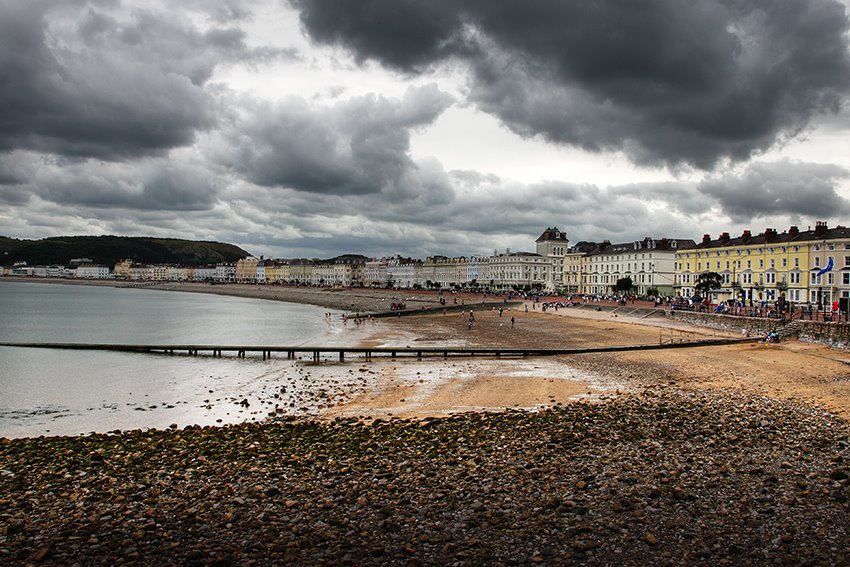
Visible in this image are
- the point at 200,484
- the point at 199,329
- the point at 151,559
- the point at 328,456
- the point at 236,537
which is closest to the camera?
the point at 151,559

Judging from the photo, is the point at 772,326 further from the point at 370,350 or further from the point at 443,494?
the point at 443,494

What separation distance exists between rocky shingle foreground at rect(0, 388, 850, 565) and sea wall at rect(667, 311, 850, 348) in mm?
21149

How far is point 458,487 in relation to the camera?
32.1ft

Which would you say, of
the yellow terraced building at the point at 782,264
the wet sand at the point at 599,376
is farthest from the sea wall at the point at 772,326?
the yellow terraced building at the point at 782,264

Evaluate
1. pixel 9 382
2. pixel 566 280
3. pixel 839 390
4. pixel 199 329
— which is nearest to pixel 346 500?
pixel 839 390

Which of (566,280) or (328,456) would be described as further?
(566,280)

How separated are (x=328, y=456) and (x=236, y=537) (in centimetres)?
379

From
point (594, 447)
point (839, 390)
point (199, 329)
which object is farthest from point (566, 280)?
point (594, 447)

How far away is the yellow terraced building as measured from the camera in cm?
5431

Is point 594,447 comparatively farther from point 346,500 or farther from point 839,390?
point 839,390

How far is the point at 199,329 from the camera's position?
167ft

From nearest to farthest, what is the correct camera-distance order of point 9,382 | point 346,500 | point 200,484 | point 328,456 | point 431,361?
point 346,500
point 200,484
point 328,456
point 9,382
point 431,361

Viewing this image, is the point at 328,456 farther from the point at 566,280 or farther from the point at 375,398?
the point at 566,280

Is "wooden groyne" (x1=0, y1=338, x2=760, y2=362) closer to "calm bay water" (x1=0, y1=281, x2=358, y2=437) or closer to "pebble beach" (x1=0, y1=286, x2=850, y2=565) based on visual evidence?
"calm bay water" (x1=0, y1=281, x2=358, y2=437)
